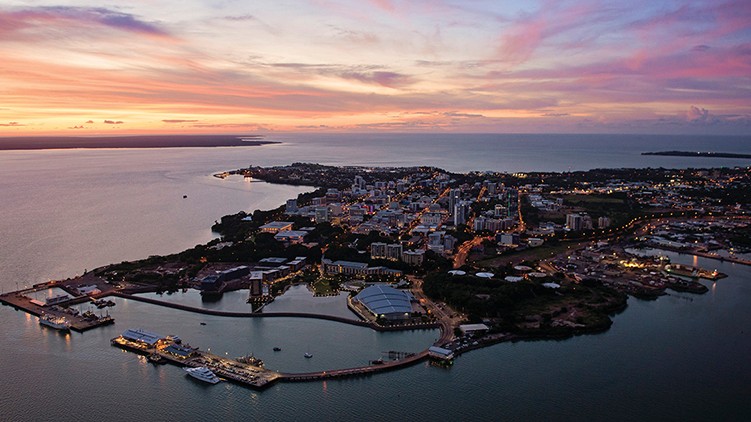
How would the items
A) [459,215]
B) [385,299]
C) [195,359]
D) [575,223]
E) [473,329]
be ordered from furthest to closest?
[459,215], [575,223], [385,299], [473,329], [195,359]

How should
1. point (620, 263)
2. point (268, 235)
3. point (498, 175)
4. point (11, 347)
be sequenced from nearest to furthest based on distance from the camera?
1. point (11, 347)
2. point (620, 263)
3. point (268, 235)
4. point (498, 175)

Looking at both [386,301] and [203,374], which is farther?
[386,301]

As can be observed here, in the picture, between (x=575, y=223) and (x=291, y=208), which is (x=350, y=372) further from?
(x=291, y=208)

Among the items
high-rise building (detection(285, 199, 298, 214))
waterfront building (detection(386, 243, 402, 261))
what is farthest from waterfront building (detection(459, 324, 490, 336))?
high-rise building (detection(285, 199, 298, 214))

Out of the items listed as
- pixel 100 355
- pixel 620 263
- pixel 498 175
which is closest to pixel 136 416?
pixel 100 355

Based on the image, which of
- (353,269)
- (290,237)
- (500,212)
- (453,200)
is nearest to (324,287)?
(353,269)

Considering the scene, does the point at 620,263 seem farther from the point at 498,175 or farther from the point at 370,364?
the point at 498,175

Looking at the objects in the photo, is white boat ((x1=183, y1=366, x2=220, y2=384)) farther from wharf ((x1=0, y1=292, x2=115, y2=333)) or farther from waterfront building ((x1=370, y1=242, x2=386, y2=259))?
waterfront building ((x1=370, y1=242, x2=386, y2=259))
